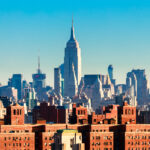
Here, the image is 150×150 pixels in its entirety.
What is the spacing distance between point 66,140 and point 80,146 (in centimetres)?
1075

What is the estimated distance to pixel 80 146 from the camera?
160 meters

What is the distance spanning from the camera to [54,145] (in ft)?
549

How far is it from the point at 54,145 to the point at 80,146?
30.6ft

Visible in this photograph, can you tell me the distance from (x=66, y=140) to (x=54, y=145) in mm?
3641

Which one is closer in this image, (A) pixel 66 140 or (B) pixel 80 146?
(B) pixel 80 146

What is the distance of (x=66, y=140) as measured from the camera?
17000 centimetres
